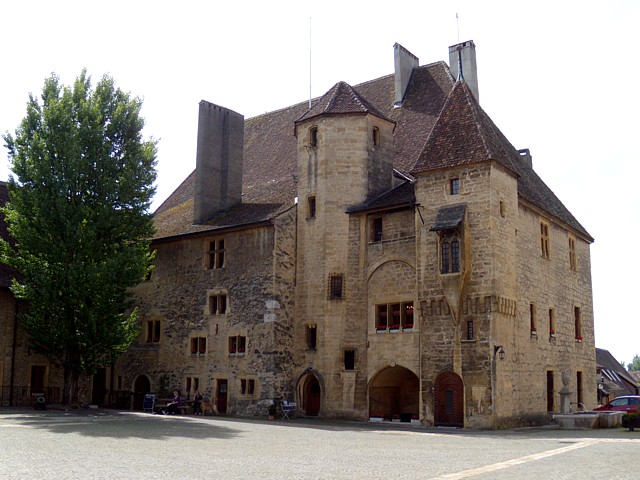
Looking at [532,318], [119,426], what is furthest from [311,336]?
[119,426]

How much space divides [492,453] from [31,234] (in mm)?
20002

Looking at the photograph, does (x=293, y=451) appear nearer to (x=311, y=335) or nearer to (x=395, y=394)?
(x=311, y=335)

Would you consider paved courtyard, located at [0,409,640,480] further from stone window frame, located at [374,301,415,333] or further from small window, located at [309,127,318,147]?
small window, located at [309,127,318,147]

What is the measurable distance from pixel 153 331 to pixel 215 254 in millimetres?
5236

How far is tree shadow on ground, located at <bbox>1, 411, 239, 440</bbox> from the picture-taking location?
65.6ft

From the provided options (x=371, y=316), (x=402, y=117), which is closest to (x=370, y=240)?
(x=371, y=316)

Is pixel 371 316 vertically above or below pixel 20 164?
below

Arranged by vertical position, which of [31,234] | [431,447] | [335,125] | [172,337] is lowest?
[431,447]

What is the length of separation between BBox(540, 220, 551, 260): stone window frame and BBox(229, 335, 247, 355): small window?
13.1m

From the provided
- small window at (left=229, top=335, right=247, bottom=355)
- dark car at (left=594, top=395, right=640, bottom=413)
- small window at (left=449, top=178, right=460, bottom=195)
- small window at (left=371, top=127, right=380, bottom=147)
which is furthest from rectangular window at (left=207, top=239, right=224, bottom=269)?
dark car at (left=594, top=395, right=640, bottom=413)

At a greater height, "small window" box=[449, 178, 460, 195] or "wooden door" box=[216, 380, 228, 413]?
"small window" box=[449, 178, 460, 195]

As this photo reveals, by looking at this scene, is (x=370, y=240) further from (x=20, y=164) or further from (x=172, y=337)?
(x=20, y=164)

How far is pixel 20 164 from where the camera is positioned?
29.9 metres

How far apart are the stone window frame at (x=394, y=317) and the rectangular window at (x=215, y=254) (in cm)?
790
